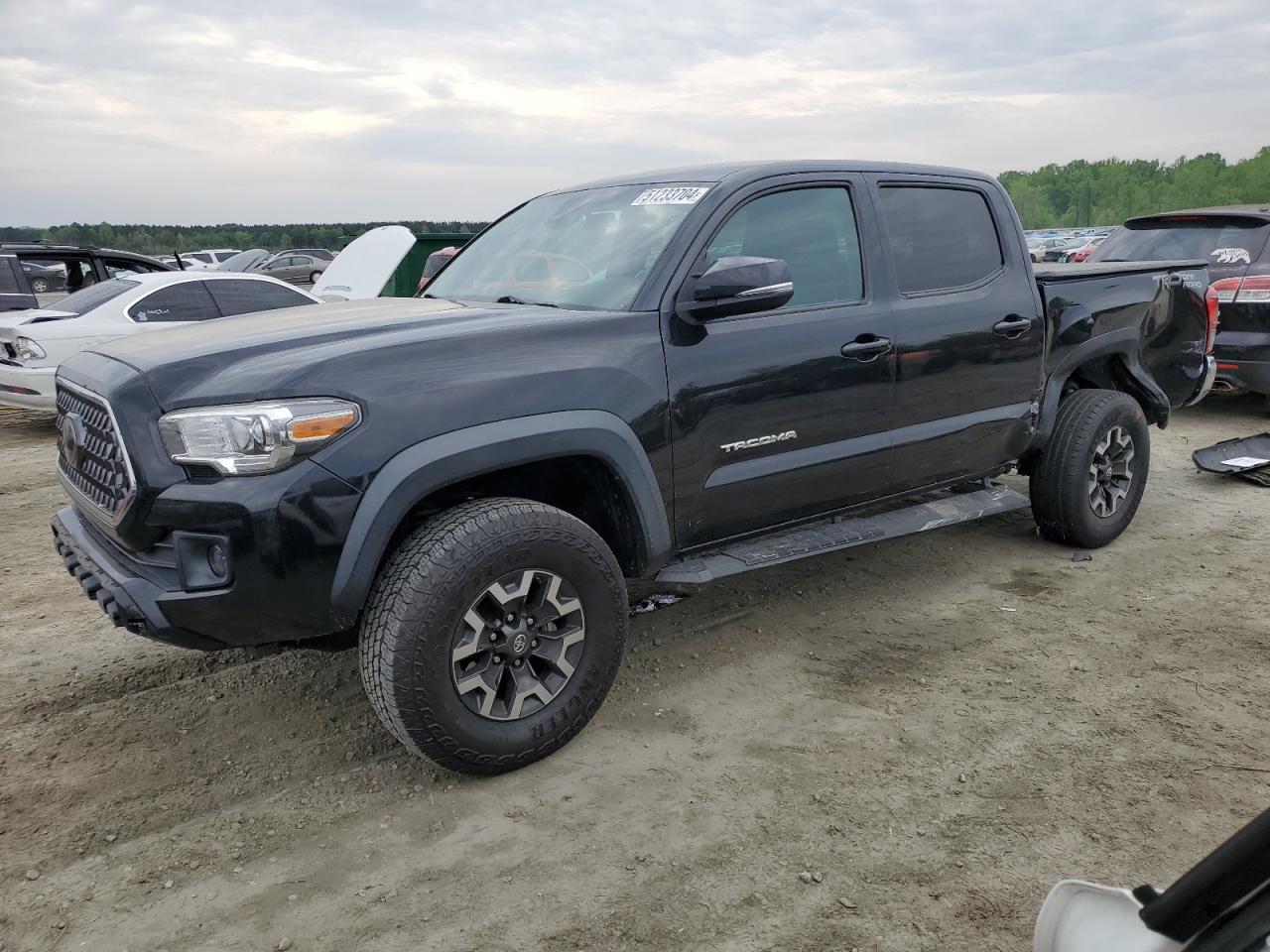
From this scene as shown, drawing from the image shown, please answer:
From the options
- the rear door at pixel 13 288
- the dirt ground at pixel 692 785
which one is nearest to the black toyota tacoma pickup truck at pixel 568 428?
the dirt ground at pixel 692 785

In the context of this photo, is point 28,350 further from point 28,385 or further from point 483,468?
point 483,468

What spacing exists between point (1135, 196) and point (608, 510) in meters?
84.9

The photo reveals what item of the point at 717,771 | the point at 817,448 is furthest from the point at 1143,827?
the point at 817,448

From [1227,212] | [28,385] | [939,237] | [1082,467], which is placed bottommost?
[1082,467]

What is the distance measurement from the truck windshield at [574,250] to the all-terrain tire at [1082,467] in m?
2.41

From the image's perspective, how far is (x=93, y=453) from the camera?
9.78 feet

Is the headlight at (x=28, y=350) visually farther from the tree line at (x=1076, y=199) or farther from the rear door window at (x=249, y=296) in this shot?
the tree line at (x=1076, y=199)

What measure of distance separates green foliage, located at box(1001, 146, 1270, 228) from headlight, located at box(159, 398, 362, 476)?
224 ft

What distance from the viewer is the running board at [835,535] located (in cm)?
353

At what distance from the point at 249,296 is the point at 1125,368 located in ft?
24.1

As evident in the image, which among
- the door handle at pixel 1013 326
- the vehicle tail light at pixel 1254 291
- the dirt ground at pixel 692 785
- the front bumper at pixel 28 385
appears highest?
the door handle at pixel 1013 326

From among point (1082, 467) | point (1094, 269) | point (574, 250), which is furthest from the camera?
point (1094, 269)

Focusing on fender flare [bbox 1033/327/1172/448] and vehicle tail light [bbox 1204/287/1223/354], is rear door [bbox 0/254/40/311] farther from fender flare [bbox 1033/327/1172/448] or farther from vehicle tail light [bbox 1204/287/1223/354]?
vehicle tail light [bbox 1204/287/1223/354]

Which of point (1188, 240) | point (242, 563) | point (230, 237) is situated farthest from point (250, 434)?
point (230, 237)
